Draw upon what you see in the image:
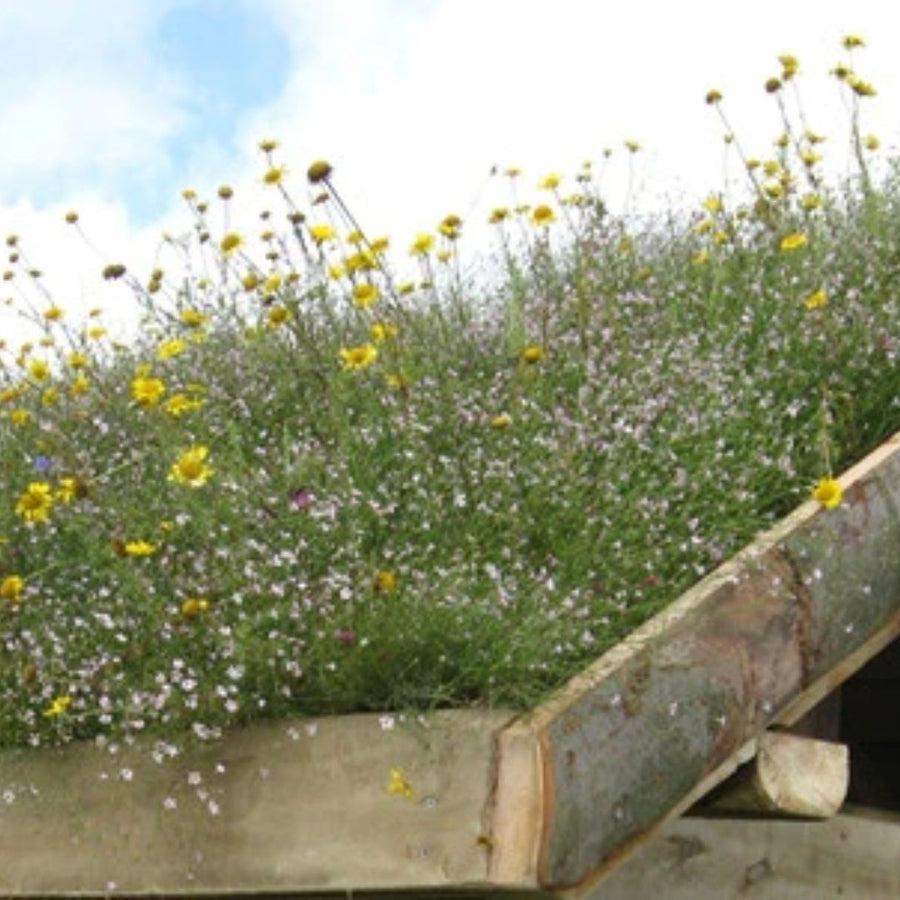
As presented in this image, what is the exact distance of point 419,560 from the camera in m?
3.51

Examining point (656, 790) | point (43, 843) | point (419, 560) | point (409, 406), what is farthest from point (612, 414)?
point (43, 843)

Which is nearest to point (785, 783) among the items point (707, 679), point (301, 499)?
point (707, 679)

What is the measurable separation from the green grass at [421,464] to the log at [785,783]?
1.16ft

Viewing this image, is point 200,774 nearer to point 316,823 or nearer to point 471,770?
point 316,823

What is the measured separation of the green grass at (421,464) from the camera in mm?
3326

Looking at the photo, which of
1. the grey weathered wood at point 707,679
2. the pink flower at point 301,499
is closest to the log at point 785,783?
the grey weathered wood at point 707,679

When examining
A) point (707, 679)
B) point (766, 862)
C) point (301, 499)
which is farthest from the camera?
point (766, 862)

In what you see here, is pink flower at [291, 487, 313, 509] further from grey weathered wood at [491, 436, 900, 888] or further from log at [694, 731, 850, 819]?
log at [694, 731, 850, 819]

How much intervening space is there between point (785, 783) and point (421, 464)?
871 mm

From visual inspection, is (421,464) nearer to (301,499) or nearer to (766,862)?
(301,499)

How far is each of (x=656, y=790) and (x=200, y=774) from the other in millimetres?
743

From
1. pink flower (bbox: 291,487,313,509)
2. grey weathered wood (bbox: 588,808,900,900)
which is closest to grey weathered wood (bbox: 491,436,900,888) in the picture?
grey weathered wood (bbox: 588,808,900,900)

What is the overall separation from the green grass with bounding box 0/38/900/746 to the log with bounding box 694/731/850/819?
0.35 m

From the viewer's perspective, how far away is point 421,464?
3818mm
